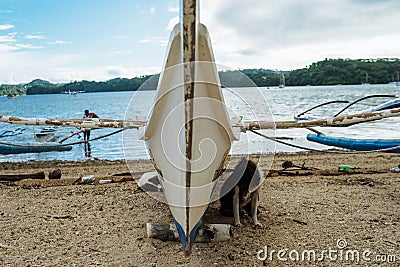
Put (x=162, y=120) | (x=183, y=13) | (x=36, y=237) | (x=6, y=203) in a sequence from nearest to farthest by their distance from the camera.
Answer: (x=183, y=13)
(x=162, y=120)
(x=36, y=237)
(x=6, y=203)

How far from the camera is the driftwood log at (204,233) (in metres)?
4.05

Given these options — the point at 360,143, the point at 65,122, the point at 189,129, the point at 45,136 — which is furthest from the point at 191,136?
the point at 45,136

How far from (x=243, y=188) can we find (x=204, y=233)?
670mm

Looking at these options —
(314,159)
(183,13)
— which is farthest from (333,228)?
(314,159)

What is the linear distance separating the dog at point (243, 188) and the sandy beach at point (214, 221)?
0.21m

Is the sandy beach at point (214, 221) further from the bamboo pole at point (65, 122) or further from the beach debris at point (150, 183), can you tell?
the bamboo pole at point (65, 122)

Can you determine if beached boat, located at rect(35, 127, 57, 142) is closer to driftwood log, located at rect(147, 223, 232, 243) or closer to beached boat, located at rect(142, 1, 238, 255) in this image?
driftwood log, located at rect(147, 223, 232, 243)

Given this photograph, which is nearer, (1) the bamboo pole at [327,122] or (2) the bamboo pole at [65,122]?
(1) the bamboo pole at [327,122]

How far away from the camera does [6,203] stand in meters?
5.61

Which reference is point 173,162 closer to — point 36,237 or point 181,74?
point 181,74

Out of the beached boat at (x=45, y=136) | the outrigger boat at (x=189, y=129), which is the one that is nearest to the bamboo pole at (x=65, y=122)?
the outrigger boat at (x=189, y=129)

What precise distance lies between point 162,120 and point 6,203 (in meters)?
3.46

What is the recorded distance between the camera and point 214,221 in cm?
460

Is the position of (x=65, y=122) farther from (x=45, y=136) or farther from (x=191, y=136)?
(x=45, y=136)
